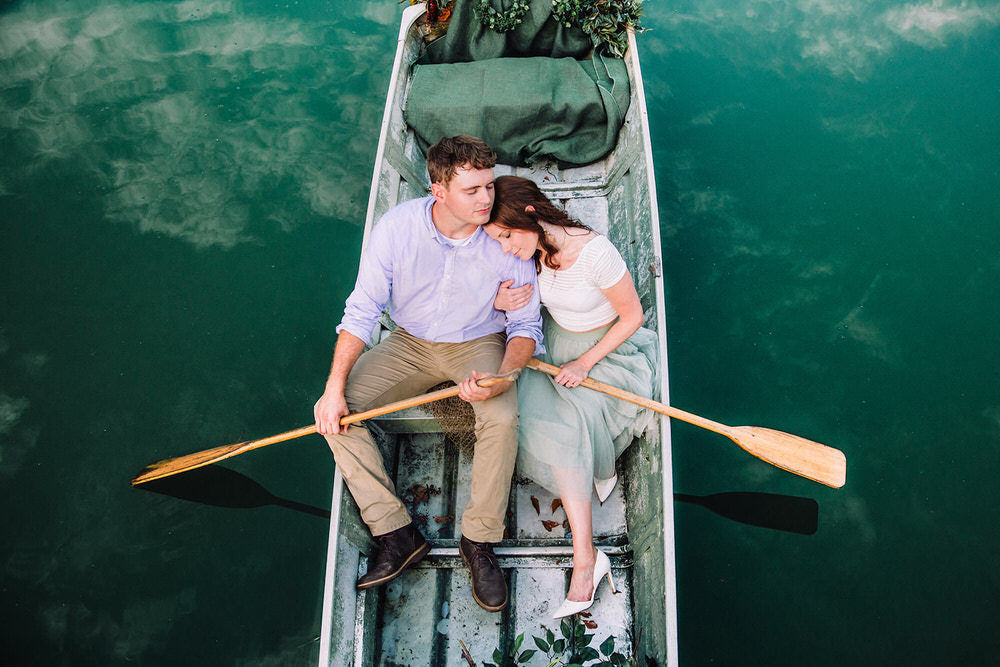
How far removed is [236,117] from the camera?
213 inches

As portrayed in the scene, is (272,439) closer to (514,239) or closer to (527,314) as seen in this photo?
(527,314)

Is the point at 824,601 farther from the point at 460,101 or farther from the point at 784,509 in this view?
the point at 460,101

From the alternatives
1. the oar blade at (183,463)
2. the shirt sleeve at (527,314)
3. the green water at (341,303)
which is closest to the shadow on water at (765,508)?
the green water at (341,303)

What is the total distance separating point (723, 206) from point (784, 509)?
2.23 m

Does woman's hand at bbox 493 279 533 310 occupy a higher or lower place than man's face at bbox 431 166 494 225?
lower

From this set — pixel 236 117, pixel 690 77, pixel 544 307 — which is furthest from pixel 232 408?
pixel 690 77

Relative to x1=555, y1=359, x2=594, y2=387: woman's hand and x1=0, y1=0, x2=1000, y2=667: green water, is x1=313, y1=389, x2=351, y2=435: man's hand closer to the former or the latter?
x1=555, y1=359, x2=594, y2=387: woman's hand

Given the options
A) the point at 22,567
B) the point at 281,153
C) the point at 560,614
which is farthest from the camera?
the point at 281,153

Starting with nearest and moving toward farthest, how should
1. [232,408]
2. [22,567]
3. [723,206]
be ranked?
[22,567] < [232,408] < [723,206]

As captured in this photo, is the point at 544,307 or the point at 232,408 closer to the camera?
the point at 544,307

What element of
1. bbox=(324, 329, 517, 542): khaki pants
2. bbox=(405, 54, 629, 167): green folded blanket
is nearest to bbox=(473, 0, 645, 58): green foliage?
bbox=(405, 54, 629, 167): green folded blanket

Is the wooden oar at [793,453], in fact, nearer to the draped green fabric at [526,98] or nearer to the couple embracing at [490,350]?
the couple embracing at [490,350]

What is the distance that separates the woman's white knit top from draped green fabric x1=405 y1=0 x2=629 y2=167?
1.70m

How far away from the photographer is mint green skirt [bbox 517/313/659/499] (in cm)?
278
